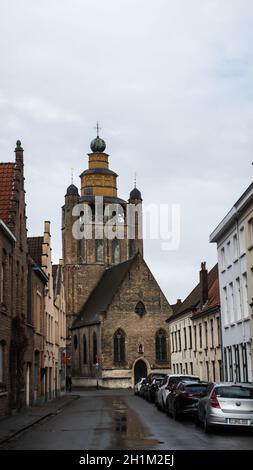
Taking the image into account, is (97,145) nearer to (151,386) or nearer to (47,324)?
(47,324)

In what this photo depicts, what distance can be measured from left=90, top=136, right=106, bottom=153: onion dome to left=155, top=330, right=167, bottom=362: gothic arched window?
101 feet

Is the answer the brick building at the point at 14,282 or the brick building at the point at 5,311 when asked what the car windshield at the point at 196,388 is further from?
the brick building at the point at 14,282

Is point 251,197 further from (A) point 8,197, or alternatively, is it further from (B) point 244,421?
Answer: (B) point 244,421

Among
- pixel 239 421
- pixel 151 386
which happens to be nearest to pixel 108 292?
pixel 151 386

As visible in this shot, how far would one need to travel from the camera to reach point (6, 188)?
102 ft

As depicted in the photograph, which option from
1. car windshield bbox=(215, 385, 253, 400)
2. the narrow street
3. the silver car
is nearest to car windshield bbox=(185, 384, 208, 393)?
the narrow street

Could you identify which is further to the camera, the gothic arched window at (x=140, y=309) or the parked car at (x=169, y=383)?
the gothic arched window at (x=140, y=309)

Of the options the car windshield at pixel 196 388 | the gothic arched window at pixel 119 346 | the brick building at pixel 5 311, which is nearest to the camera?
the car windshield at pixel 196 388

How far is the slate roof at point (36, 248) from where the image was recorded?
4497cm

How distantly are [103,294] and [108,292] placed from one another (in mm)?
1780

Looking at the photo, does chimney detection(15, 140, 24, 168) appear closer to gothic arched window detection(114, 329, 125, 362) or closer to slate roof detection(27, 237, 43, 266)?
slate roof detection(27, 237, 43, 266)

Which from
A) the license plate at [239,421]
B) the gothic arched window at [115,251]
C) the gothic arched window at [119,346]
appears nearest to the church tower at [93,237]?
the gothic arched window at [115,251]

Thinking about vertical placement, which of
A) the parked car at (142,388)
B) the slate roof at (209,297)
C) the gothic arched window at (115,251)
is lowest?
the parked car at (142,388)
